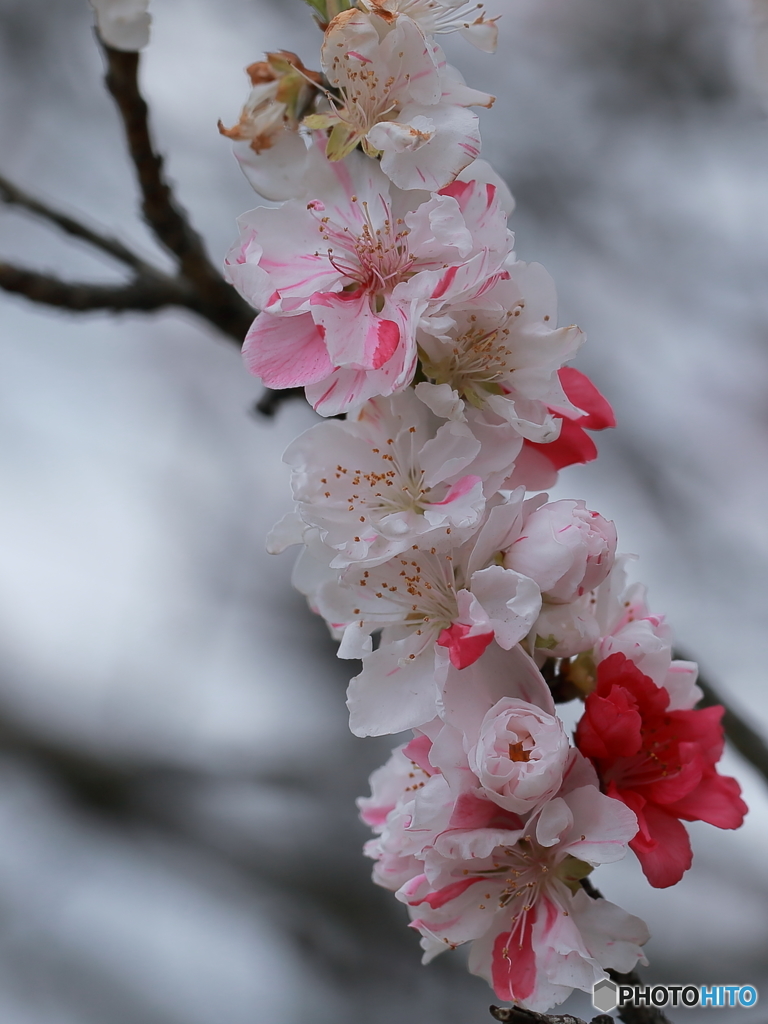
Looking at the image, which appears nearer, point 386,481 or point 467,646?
point 467,646

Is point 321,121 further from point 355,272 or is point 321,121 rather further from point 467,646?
point 467,646

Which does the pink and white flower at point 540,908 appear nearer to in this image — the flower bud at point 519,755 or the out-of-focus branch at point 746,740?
the flower bud at point 519,755

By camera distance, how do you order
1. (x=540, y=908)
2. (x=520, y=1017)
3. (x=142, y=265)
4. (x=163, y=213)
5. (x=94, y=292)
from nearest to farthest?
(x=520, y=1017)
(x=540, y=908)
(x=163, y=213)
(x=94, y=292)
(x=142, y=265)

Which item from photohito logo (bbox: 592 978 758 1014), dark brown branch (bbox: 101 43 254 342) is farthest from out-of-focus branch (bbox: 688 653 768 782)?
dark brown branch (bbox: 101 43 254 342)

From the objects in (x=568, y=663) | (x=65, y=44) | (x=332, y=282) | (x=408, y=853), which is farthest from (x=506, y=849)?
(x=65, y=44)

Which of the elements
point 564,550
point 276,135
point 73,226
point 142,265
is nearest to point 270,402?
point 142,265

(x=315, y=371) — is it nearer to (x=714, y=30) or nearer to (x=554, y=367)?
(x=554, y=367)

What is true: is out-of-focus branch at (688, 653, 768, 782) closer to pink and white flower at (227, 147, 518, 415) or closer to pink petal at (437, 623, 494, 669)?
pink petal at (437, 623, 494, 669)
